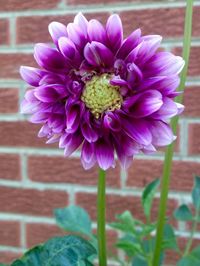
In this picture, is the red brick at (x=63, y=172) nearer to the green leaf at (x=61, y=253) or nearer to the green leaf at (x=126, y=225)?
the green leaf at (x=126, y=225)

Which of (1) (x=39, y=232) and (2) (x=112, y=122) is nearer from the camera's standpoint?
(2) (x=112, y=122)

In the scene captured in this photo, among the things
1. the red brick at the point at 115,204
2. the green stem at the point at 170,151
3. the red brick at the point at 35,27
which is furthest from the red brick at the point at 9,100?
the green stem at the point at 170,151

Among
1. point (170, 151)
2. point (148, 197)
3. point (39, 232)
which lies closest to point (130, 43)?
point (170, 151)

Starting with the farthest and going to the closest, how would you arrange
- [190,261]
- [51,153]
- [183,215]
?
[51,153]
[183,215]
[190,261]

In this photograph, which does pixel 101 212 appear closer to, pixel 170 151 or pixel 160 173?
pixel 170 151

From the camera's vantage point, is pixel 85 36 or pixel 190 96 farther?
pixel 190 96

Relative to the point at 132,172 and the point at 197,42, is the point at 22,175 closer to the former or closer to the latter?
the point at 132,172

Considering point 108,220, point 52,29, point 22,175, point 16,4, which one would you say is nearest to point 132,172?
point 108,220
